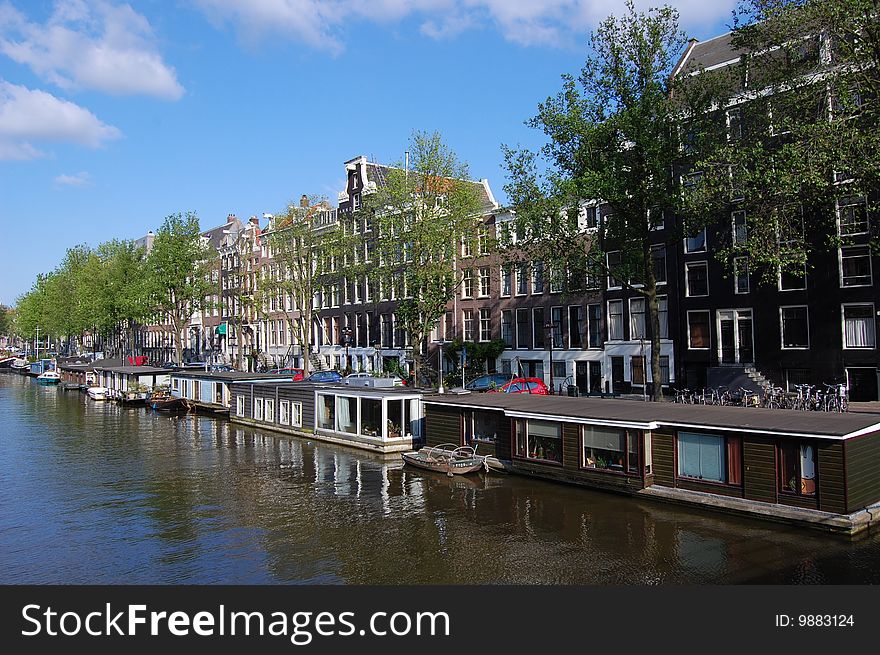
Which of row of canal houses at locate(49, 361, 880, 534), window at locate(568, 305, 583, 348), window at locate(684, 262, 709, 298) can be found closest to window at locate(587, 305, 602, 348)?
window at locate(568, 305, 583, 348)

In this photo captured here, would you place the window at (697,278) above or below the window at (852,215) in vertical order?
below

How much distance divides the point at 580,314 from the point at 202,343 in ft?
229

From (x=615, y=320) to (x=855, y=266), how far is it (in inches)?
624

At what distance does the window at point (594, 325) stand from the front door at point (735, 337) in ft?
30.7

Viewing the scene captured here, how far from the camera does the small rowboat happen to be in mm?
29781

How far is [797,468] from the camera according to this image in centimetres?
2106

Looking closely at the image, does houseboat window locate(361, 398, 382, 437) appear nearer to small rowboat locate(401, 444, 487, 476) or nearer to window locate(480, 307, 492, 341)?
small rowboat locate(401, 444, 487, 476)

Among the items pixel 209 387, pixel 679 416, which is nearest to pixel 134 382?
pixel 209 387

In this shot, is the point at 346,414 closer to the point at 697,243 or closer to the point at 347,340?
the point at 697,243

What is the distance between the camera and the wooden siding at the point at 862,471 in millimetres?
20078

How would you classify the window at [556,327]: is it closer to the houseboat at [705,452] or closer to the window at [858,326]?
the window at [858,326]

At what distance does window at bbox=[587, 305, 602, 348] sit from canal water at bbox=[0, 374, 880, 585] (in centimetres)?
2288

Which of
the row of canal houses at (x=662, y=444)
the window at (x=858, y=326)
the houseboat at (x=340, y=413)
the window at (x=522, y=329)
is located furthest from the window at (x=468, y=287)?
the window at (x=858, y=326)

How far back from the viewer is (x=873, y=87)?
1032 inches
